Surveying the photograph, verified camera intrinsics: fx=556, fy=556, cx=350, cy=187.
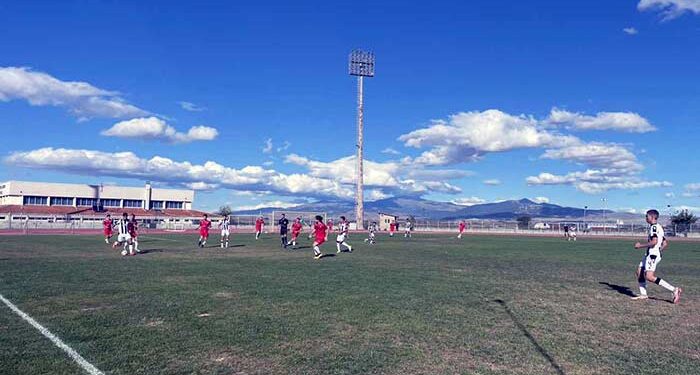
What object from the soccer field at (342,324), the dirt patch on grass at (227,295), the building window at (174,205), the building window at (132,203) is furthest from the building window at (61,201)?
the dirt patch on grass at (227,295)

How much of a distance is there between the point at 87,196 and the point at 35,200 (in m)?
7.97

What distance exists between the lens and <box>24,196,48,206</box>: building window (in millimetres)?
93000

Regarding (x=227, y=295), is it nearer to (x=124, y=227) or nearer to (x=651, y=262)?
(x=651, y=262)

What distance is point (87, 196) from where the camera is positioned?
3839 inches

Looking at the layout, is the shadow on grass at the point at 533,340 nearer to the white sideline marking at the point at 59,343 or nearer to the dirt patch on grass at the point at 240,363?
the dirt patch on grass at the point at 240,363

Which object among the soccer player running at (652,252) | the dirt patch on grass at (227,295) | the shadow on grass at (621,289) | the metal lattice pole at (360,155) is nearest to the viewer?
the dirt patch on grass at (227,295)

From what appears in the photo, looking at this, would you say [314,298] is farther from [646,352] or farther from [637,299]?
[637,299]

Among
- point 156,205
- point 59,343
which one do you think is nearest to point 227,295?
point 59,343

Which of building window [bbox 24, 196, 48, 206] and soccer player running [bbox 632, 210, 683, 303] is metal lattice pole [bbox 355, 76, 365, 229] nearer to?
building window [bbox 24, 196, 48, 206]

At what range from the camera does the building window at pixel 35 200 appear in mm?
93000

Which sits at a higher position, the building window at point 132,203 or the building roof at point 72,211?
the building window at point 132,203

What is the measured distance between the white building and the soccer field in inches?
3474

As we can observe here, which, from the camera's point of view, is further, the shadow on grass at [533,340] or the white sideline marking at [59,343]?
the shadow on grass at [533,340]

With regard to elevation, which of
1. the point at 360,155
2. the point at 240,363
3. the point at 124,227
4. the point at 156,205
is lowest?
the point at 240,363
